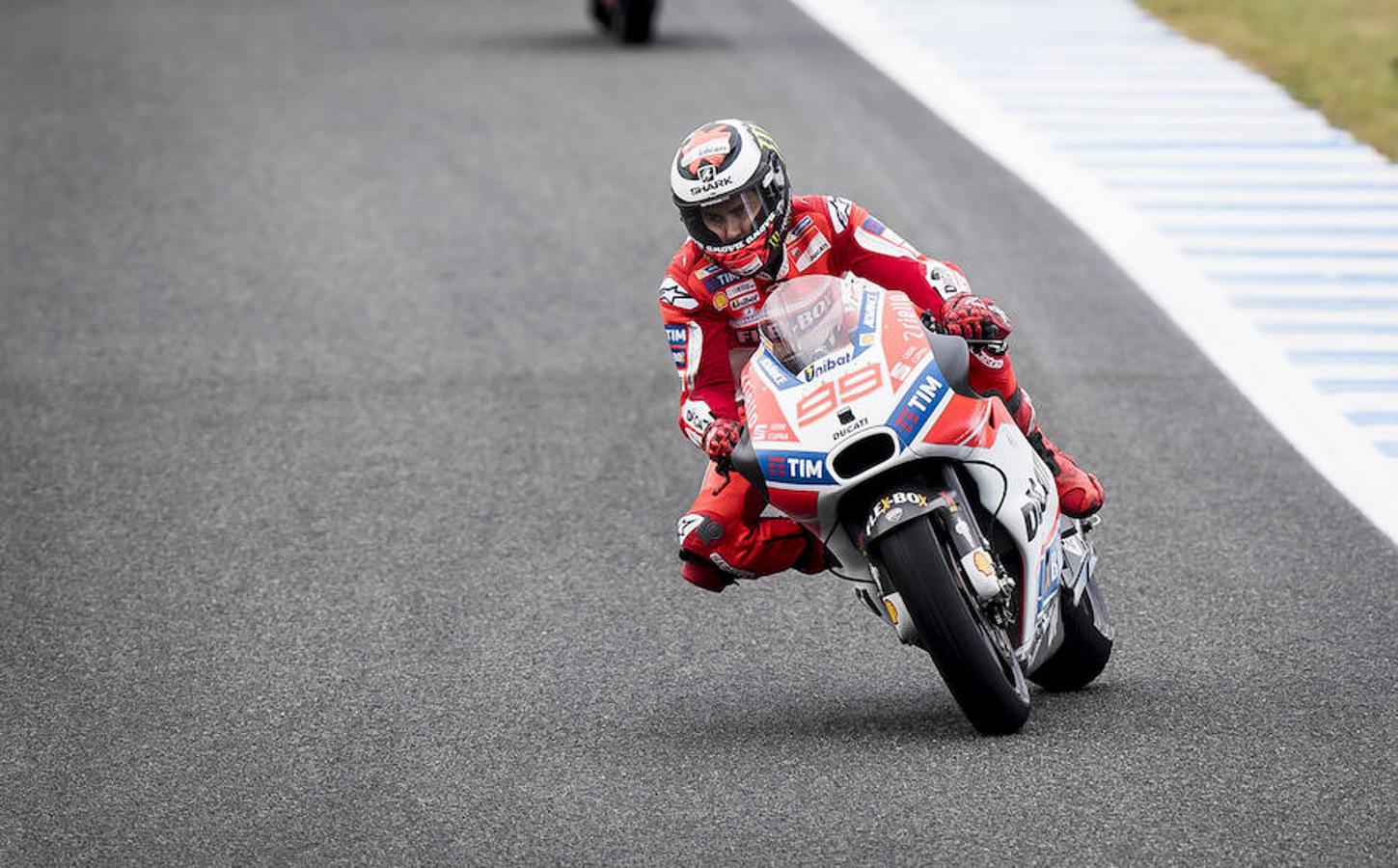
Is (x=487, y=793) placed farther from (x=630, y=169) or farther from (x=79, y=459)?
(x=630, y=169)

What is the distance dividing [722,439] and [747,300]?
535 mm

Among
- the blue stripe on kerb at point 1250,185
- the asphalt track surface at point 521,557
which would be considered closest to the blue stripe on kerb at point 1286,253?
the asphalt track surface at point 521,557

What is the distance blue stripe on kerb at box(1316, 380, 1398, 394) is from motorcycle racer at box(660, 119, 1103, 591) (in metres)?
3.63

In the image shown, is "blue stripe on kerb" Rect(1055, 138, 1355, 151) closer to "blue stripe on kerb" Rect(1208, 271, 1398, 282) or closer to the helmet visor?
"blue stripe on kerb" Rect(1208, 271, 1398, 282)

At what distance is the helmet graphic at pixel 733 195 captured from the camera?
623cm

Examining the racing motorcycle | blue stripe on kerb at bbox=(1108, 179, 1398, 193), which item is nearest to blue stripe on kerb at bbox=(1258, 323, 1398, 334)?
blue stripe on kerb at bbox=(1108, 179, 1398, 193)

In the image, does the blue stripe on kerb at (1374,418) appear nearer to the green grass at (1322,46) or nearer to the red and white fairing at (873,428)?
the red and white fairing at (873,428)

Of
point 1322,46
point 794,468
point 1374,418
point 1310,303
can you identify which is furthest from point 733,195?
point 1322,46

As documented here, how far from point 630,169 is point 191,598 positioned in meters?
7.52

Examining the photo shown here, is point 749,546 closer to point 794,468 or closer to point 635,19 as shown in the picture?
→ point 794,468

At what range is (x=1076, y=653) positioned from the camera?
6.51 m

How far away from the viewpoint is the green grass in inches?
601

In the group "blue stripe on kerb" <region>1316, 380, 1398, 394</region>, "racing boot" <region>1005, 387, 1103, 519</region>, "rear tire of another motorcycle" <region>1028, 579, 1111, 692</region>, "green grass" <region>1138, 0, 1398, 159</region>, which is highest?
"racing boot" <region>1005, 387, 1103, 519</region>

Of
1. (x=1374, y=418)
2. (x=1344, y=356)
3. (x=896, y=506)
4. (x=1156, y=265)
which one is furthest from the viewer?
(x=1156, y=265)
